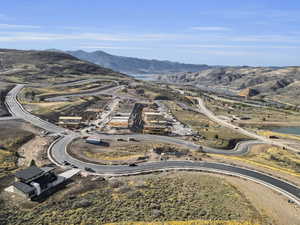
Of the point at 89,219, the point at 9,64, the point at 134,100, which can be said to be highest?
the point at 9,64

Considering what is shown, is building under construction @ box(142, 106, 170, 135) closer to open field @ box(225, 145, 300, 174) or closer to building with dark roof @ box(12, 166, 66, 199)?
open field @ box(225, 145, 300, 174)

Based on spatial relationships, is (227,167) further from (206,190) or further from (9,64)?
(9,64)

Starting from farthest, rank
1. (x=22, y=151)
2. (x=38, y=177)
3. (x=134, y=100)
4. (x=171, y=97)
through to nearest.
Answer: (x=171, y=97) → (x=134, y=100) → (x=22, y=151) → (x=38, y=177)

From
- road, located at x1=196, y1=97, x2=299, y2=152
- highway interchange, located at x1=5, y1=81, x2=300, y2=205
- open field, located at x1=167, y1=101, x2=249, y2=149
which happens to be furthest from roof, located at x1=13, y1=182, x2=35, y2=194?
road, located at x1=196, y1=97, x2=299, y2=152

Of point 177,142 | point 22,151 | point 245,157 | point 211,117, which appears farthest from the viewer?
point 211,117

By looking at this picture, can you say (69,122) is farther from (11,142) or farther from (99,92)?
(99,92)

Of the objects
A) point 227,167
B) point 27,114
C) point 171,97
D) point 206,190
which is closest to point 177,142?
point 227,167

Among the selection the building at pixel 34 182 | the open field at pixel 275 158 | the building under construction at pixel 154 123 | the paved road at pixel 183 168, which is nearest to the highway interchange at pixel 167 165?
the paved road at pixel 183 168

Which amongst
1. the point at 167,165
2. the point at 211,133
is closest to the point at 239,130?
the point at 211,133
